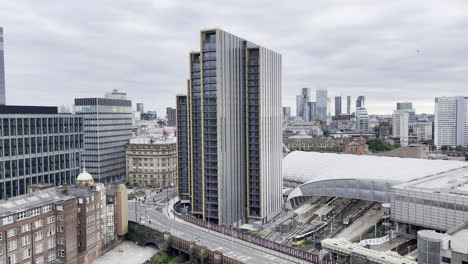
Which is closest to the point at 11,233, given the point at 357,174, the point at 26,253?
the point at 26,253

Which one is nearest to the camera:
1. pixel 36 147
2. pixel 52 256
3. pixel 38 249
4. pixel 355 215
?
pixel 38 249

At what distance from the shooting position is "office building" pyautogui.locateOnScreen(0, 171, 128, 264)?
80000mm

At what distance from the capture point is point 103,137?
176 metres

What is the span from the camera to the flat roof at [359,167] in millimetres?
126500

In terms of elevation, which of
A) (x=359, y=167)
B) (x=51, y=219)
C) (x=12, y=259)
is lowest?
(x=12, y=259)

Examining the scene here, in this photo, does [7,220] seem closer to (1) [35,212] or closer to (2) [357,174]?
(1) [35,212]

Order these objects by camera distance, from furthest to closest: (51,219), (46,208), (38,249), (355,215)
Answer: (355,215), (51,219), (46,208), (38,249)

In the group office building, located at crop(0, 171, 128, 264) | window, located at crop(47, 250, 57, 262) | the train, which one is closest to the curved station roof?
the train

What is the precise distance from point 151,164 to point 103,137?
24786mm

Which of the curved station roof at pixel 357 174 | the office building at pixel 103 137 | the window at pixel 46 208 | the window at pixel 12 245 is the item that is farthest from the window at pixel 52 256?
the office building at pixel 103 137

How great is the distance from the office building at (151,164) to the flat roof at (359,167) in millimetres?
53251

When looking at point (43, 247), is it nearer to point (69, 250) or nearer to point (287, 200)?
point (69, 250)

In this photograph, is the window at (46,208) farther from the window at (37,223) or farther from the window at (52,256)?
the window at (52,256)

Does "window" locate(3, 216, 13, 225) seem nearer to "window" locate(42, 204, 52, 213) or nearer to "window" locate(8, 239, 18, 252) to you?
"window" locate(8, 239, 18, 252)
